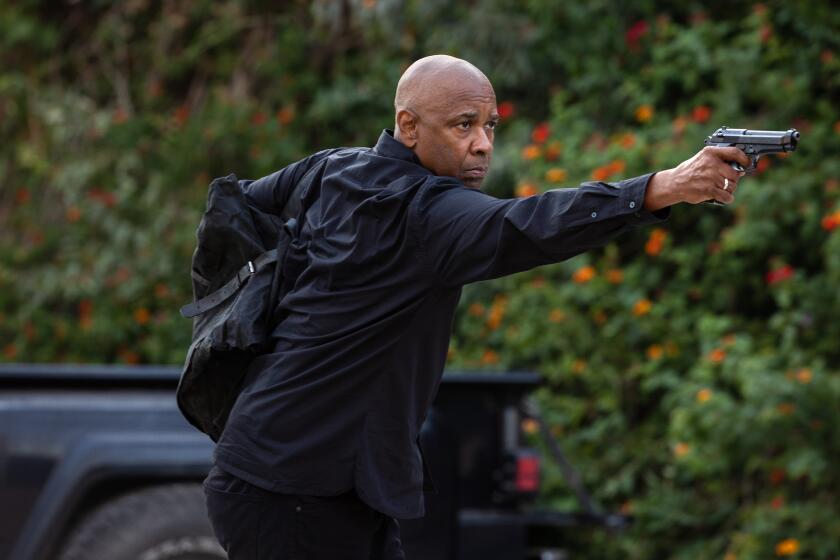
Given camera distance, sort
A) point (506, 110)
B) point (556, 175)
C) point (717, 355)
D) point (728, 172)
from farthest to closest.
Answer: point (506, 110), point (556, 175), point (717, 355), point (728, 172)

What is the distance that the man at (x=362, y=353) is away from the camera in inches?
117

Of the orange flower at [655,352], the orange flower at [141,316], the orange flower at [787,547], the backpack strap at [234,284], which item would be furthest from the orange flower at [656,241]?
the backpack strap at [234,284]

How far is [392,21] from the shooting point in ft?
26.8

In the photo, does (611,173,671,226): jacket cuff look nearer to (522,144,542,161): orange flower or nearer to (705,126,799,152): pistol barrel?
(705,126,799,152): pistol barrel

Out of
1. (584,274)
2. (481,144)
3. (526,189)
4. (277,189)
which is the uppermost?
(481,144)

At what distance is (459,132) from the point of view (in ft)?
9.94

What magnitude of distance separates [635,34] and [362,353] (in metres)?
4.70

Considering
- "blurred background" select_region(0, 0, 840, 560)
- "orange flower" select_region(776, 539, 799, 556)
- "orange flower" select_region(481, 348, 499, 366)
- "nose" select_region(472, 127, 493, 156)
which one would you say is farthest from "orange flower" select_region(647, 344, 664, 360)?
"nose" select_region(472, 127, 493, 156)

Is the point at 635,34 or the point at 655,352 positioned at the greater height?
the point at 635,34

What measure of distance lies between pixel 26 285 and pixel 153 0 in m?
2.29

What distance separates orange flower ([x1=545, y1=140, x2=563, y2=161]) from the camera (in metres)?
7.08

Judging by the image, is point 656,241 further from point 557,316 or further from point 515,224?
point 515,224

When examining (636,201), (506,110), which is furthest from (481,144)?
(506,110)

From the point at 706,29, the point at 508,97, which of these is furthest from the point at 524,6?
the point at 706,29
